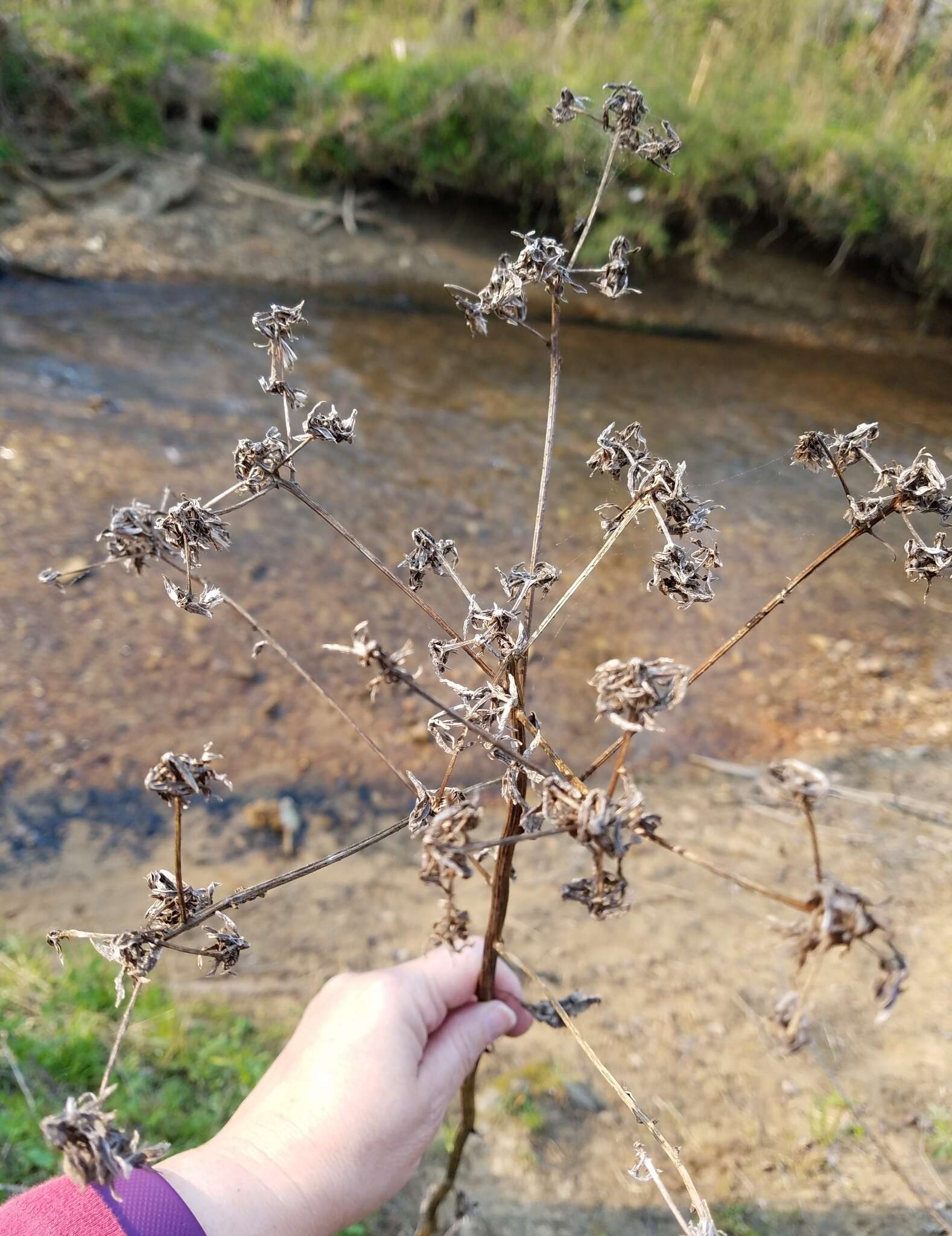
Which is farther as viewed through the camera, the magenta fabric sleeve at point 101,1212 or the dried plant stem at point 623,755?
the magenta fabric sleeve at point 101,1212

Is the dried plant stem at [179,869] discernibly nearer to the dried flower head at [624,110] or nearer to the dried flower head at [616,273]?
the dried flower head at [616,273]

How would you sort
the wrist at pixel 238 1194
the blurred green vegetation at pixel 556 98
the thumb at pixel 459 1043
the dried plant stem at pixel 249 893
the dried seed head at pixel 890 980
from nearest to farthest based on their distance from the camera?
the dried seed head at pixel 890 980 → the dried plant stem at pixel 249 893 → the wrist at pixel 238 1194 → the thumb at pixel 459 1043 → the blurred green vegetation at pixel 556 98

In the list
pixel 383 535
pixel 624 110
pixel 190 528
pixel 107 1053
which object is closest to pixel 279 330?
pixel 190 528

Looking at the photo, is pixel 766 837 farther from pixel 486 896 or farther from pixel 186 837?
pixel 186 837

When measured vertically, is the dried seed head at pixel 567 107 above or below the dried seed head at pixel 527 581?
above

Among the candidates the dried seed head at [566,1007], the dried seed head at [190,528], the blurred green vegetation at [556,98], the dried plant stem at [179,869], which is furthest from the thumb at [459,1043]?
the blurred green vegetation at [556,98]
